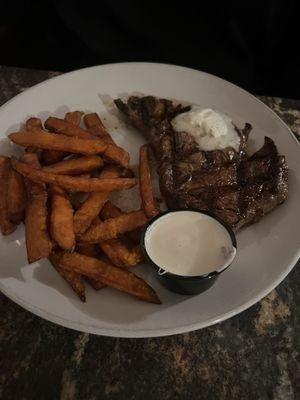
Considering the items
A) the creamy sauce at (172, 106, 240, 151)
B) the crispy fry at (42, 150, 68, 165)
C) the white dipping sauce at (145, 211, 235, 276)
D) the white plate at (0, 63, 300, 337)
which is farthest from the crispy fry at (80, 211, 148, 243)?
the creamy sauce at (172, 106, 240, 151)

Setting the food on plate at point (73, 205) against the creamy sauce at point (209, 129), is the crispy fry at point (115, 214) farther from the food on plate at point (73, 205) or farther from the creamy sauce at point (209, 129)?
the creamy sauce at point (209, 129)

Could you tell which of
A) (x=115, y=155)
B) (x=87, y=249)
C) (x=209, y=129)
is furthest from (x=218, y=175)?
(x=87, y=249)

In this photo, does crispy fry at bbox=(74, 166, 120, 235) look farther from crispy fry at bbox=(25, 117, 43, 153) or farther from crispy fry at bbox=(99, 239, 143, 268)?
crispy fry at bbox=(25, 117, 43, 153)

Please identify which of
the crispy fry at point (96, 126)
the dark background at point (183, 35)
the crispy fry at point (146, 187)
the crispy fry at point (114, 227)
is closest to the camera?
the crispy fry at point (114, 227)

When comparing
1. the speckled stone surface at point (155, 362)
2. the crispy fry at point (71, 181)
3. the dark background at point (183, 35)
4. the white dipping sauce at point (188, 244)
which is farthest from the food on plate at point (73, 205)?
the dark background at point (183, 35)

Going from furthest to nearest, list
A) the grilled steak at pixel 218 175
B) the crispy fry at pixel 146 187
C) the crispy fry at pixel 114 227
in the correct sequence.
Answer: the grilled steak at pixel 218 175
the crispy fry at pixel 146 187
the crispy fry at pixel 114 227

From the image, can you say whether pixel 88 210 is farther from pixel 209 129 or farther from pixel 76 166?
pixel 209 129
